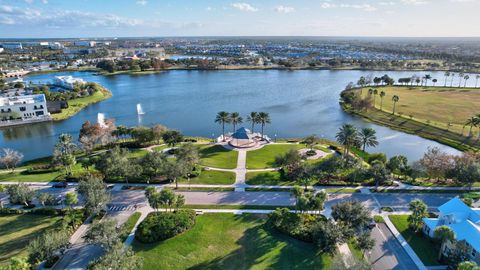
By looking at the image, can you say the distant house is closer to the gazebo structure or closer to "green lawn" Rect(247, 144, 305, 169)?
"green lawn" Rect(247, 144, 305, 169)

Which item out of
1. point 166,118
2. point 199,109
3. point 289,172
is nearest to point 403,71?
point 199,109

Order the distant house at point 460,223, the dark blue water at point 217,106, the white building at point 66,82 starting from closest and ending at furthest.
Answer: the distant house at point 460,223
the dark blue water at point 217,106
the white building at point 66,82

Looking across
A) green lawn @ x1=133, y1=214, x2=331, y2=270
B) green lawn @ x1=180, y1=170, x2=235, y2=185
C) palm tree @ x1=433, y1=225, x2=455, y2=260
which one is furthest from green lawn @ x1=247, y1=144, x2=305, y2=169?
palm tree @ x1=433, y1=225, x2=455, y2=260

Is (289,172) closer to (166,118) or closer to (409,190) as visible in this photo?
(409,190)

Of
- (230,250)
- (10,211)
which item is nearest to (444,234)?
(230,250)

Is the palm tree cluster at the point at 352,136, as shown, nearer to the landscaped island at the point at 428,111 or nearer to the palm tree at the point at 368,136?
the palm tree at the point at 368,136

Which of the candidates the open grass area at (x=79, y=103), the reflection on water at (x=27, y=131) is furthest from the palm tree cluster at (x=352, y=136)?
the open grass area at (x=79, y=103)
